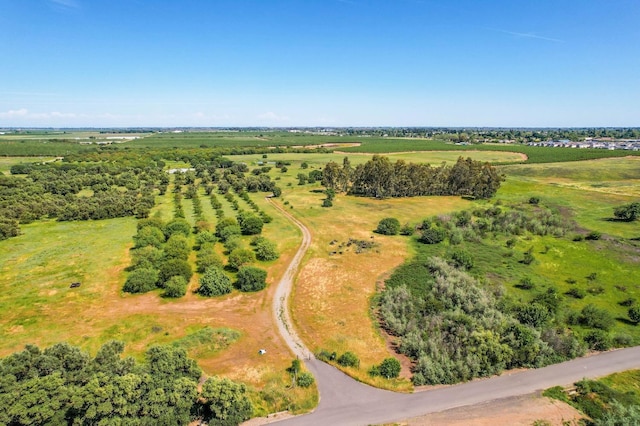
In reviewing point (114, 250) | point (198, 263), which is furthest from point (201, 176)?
point (198, 263)

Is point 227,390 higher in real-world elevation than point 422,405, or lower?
higher

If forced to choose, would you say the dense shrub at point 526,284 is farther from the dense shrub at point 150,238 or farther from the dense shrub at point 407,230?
the dense shrub at point 150,238

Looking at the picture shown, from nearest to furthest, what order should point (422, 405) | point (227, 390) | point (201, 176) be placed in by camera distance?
point (227, 390), point (422, 405), point (201, 176)

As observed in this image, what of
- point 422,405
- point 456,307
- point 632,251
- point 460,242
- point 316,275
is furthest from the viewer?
point 460,242

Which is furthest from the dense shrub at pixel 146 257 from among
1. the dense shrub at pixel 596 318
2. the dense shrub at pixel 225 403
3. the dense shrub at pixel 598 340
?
the dense shrub at pixel 596 318

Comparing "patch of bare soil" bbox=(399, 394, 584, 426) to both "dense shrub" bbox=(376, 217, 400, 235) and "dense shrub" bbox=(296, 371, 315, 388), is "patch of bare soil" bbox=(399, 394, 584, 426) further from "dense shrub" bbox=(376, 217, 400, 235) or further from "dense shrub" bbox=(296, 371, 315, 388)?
"dense shrub" bbox=(376, 217, 400, 235)

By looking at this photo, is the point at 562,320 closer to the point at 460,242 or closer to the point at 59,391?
the point at 460,242
